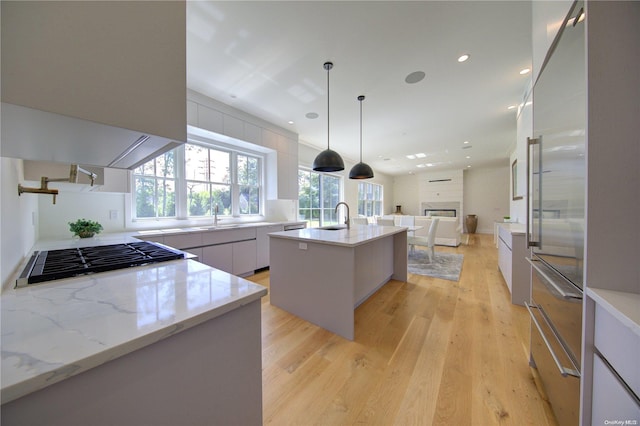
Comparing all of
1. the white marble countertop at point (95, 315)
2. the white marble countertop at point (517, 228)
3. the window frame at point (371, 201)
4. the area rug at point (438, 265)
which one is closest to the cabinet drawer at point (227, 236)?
the white marble countertop at point (95, 315)

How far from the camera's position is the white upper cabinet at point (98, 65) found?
1.63 feet

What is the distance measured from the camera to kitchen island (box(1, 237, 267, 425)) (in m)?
0.45

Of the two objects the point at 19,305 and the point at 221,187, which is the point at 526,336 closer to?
the point at 19,305

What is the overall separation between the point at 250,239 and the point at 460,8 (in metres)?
3.71

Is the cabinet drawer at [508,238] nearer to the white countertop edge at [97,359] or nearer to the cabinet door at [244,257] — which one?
the white countertop edge at [97,359]

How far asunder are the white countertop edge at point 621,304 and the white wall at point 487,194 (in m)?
10.2

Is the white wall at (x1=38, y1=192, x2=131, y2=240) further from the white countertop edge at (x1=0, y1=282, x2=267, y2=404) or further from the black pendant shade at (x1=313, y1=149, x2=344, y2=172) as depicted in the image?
the white countertop edge at (x1=0, y1=282, x2=267, y2=404)

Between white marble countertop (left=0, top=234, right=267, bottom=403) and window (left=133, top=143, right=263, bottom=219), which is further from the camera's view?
window (left=133, top=143, right=263, bottom=219)

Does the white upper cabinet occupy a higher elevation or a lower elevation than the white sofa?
higher

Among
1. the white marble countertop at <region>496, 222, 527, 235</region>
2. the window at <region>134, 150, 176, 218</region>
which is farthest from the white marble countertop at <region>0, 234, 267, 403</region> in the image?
the white marble countertop at <region>496, 222, 527, 235</region>

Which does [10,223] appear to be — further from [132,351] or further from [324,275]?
[324,275]

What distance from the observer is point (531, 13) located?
1.88 metres

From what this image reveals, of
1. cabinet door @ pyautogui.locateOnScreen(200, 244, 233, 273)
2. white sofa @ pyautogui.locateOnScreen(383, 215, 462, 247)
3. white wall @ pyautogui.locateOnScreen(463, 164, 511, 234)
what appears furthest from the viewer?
white wall @ pyautogui.locateOnScreen(463, 164, 511, 234)

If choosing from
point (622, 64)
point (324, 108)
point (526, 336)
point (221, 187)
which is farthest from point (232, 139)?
point (526, 336)
